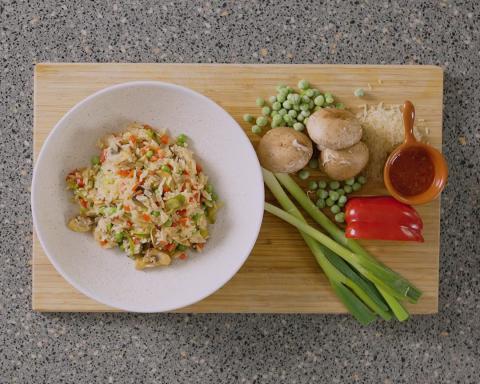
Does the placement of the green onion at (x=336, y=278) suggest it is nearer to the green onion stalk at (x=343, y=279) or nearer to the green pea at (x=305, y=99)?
the green onion stalk at (x=343, y=279)

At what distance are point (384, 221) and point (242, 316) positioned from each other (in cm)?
73

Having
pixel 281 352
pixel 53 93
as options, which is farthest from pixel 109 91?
pixel 281 352

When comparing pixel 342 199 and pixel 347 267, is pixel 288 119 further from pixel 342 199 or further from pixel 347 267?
pixel 347 267

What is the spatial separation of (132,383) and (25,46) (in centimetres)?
148

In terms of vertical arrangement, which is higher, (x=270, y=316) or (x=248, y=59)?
(x=248, y=59)

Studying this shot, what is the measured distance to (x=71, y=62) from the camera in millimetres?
2420

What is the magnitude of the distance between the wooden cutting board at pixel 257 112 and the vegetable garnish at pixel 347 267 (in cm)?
8

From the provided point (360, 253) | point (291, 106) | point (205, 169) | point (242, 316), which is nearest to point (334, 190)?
point (360, 253)

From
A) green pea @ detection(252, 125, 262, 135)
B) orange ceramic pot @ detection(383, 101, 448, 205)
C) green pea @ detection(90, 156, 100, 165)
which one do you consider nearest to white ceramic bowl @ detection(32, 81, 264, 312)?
green pea @ detection(90, 156, 100, 165)

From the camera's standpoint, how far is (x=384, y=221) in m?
2.20

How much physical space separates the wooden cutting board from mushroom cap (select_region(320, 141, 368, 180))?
20 cm

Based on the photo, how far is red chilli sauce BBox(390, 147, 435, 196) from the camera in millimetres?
2174

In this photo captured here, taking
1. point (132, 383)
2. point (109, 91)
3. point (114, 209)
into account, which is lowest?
point (132, 383)

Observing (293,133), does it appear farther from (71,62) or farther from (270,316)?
(71,62)
